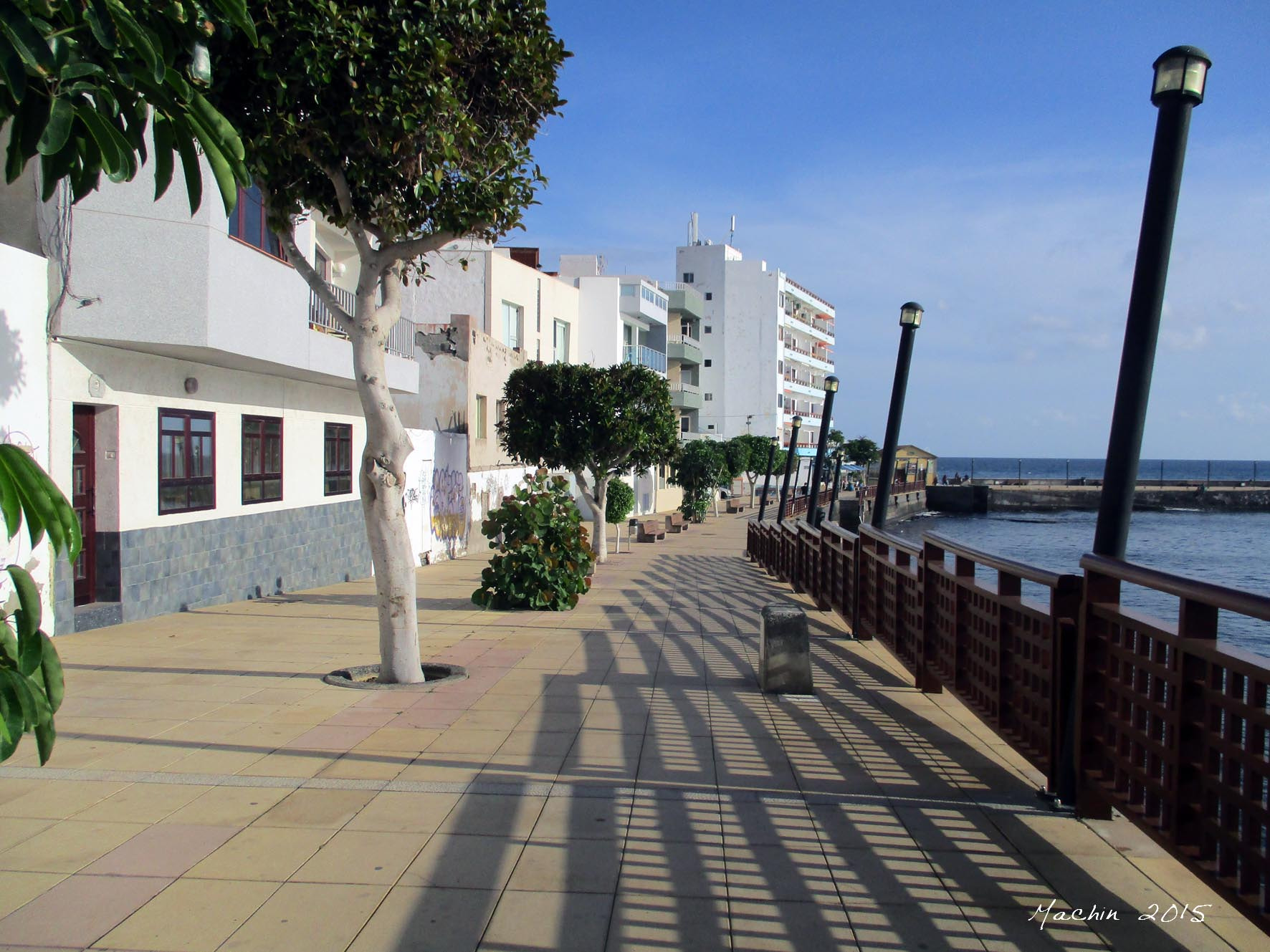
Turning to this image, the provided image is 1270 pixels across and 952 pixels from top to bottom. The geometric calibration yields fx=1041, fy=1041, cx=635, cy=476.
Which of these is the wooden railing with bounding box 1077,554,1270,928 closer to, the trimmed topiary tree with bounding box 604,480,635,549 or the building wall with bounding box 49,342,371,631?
the building wall with bounding box 49,342,371,631

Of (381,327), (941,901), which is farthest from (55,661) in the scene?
(381,327)

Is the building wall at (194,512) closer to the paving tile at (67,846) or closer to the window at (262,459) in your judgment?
the window at (262,459)

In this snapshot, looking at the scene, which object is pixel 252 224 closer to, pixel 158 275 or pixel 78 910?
pixel 158 275

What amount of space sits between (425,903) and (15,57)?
3104mm

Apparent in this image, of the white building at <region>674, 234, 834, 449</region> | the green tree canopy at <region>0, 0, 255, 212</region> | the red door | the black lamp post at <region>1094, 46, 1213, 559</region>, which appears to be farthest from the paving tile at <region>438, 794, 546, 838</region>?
the white building at <region>674, 234, 834, 449</region>

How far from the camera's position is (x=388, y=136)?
7129mm

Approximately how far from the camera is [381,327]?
26.4 ft

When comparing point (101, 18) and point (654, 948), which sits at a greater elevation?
point (101, 18)

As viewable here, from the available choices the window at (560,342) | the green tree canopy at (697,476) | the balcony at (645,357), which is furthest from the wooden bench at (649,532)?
the balcony at (645,357)

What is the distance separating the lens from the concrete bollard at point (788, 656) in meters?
7.87

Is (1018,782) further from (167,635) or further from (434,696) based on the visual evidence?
(167,635)

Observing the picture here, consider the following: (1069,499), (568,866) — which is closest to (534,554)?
(568,866)

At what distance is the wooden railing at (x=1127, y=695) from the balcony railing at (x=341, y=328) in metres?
5.93

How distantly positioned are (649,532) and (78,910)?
29.4 m
